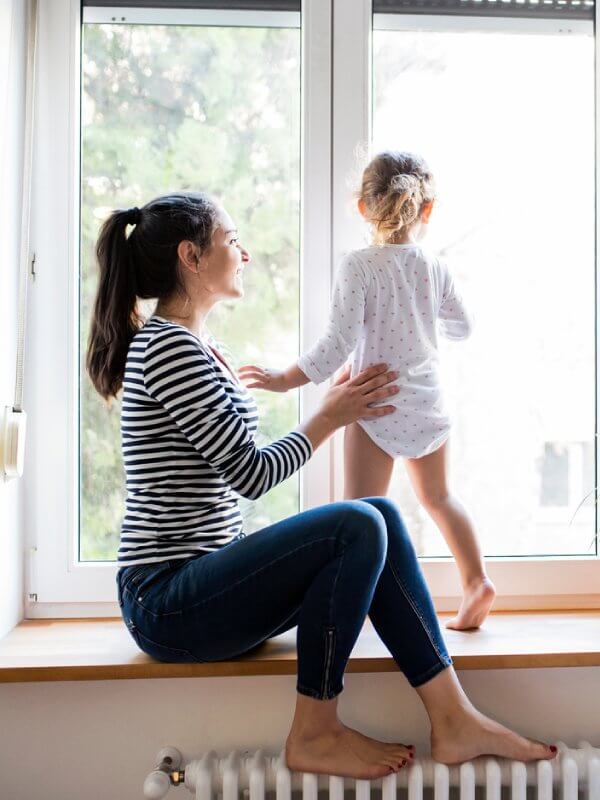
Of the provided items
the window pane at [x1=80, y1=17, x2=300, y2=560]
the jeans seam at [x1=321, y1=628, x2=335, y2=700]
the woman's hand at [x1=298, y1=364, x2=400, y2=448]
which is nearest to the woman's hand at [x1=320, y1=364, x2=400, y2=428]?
the woman's hand at [x1=298, y1=364, x2=400, y2=448]

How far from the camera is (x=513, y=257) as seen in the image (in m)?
1.74

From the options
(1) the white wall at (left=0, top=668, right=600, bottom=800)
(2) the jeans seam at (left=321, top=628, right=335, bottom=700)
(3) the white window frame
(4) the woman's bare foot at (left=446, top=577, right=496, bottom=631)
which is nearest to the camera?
(2) the jeans seam at (left=321, top=628, right=335, bottom=700)

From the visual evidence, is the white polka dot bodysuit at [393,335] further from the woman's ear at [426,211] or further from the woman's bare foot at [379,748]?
the woman's bare foot at [379,748]

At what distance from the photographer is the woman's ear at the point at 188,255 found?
1.42 m

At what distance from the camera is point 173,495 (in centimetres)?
136

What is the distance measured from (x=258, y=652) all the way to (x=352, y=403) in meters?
0.46

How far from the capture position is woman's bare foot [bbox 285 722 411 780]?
1.26m

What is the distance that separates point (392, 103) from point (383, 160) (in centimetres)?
28

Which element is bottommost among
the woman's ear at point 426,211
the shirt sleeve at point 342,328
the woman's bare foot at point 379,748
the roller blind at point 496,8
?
the woman's bare foot at point 379,748

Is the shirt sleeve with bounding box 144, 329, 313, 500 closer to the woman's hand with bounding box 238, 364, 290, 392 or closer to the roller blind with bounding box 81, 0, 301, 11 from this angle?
the woman's hand with bounding box 238, 364, 290, 392

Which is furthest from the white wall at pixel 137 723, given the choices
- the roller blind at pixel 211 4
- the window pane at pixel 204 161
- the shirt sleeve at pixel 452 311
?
the roller blind at pixel 211 4

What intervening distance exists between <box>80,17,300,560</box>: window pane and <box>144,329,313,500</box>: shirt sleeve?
0.37 meters

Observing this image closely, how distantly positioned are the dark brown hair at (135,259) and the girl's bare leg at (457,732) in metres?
0.76

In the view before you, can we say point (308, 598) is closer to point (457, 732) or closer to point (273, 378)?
point (457, 732)
